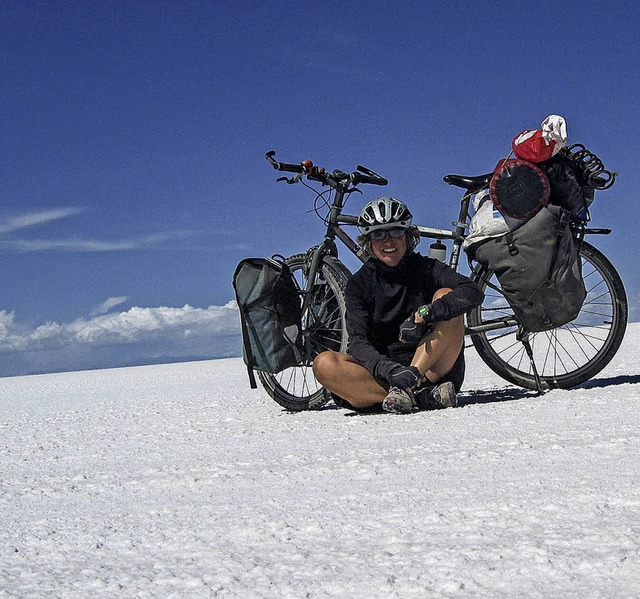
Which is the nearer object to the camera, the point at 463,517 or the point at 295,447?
the point at 463,517

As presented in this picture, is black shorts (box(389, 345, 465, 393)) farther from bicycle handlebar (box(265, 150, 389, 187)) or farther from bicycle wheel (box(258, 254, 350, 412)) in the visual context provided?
bicycle handlebar (box(265, 150, 389, 187))

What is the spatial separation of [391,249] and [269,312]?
0.96 m

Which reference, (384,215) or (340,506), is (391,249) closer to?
(384,215)

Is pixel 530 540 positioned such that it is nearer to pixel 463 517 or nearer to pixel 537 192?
pixel 463 517

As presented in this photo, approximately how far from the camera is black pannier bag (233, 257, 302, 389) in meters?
4.76

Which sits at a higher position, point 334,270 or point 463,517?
point 334,270

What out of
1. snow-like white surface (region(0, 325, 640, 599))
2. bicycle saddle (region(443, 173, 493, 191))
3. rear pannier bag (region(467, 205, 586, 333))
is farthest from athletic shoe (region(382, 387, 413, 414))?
bicycle saddle (region(443, 173, 493, 191))

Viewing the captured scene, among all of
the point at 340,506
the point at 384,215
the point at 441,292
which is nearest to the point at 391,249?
the point at 384,215

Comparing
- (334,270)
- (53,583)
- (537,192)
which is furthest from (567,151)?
(53,583)

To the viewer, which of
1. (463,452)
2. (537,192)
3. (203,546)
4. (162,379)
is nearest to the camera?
(203,546)

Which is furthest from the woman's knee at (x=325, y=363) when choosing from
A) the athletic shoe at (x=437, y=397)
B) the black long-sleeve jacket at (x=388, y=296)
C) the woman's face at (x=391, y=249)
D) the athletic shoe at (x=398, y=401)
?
the woman's face at (x=391, y=249)

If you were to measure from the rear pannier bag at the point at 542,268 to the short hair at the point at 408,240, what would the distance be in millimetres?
462

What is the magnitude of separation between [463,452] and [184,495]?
109 centimetres

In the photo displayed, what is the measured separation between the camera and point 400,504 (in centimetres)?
212
